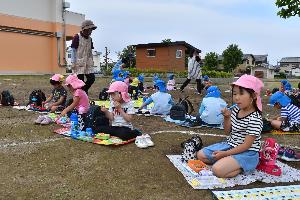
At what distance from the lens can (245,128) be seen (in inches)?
171

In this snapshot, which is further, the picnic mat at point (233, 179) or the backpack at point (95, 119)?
the backpack at point (95, 119)

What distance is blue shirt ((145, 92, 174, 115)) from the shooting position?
857cm

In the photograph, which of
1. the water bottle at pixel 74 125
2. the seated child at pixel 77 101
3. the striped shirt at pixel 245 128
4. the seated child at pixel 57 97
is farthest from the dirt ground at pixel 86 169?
the seated child at pixel 57 97

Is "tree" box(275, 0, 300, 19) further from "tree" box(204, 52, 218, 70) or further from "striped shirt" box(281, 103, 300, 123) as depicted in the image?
"tree" box(204, 52, 218, 70)

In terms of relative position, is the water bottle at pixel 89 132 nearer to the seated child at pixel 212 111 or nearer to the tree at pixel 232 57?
the seated child at pixel 212 111

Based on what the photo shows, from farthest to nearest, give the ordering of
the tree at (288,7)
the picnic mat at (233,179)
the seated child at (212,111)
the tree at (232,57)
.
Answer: the tree at (232,57), the tree at (288,7), the seated child at (212,111), the picnic mat at (233,179)

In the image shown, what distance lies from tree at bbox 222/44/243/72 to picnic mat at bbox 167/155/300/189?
157 feet

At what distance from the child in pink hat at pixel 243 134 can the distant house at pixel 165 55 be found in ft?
110

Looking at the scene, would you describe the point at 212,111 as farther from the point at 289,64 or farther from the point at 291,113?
the point at 289,64

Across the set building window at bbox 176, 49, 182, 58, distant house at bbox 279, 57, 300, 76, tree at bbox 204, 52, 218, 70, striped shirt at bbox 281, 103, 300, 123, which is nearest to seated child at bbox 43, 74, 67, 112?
striped shirt at bbox 281, 103, 300, 123

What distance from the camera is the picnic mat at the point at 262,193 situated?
11.9 ft

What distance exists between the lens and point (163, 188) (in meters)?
3.88

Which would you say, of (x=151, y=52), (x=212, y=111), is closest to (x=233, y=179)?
(x=212, y=111)

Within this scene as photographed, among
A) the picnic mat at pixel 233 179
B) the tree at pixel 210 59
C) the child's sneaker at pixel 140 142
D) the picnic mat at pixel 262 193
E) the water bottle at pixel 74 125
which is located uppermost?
the tree at pixel 210 59
